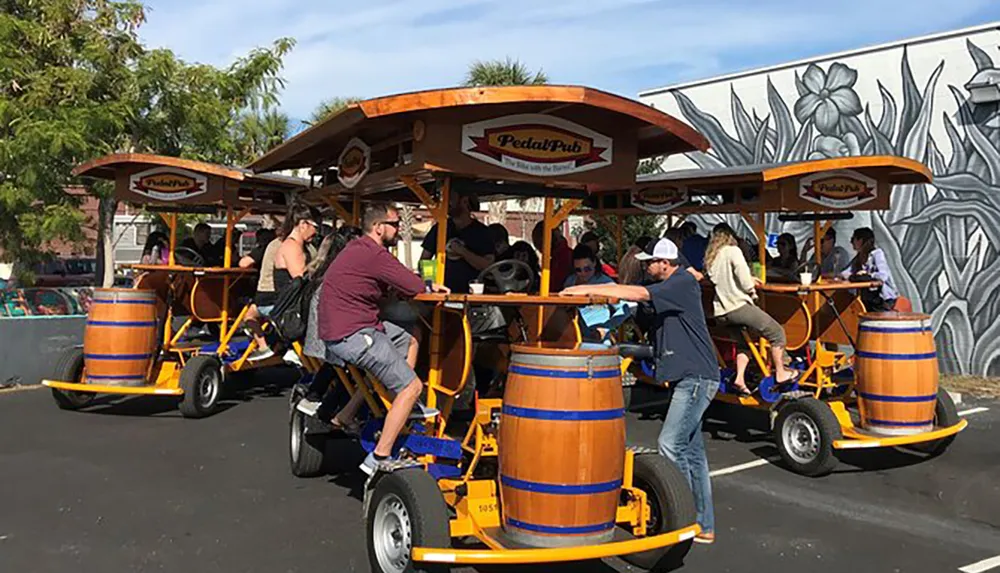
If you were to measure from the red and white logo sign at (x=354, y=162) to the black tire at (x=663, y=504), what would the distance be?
8.68 feet

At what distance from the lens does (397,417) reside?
507cm

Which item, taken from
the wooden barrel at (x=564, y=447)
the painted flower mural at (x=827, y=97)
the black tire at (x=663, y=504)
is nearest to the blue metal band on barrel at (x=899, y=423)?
the black tire at (x=663, y=504)

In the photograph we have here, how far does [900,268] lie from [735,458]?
23.6 feet

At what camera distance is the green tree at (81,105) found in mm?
11156

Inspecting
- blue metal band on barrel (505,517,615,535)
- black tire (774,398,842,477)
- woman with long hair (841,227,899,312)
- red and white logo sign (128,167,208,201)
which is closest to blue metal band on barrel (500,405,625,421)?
blue metal band on barrel (505,517,615,535)

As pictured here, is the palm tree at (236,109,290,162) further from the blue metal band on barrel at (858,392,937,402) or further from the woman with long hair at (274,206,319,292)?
the blue metal band on barrel at (858,392,937,402)

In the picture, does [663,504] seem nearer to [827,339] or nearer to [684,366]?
[684,366]

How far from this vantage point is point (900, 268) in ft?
44.1

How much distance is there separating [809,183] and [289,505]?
5.46 meters

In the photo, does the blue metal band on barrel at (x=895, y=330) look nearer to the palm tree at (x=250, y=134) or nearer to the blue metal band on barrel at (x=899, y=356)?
the blue metal band on barrel at (x=899, y=356)

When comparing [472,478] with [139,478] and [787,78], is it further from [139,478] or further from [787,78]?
[787,78]

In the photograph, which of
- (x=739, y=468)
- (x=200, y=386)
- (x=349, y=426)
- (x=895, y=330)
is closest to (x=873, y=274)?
(x=895, y=330)

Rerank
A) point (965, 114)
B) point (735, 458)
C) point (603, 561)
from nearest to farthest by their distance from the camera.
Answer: point (603, 561) → point (735, 458) → point (965, 114)

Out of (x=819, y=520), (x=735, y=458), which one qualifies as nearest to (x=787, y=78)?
(x=735, y=458)
